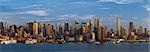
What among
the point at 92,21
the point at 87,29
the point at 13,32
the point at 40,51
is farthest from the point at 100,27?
the point at 40,51

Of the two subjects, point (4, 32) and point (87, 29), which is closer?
point (4, 32)

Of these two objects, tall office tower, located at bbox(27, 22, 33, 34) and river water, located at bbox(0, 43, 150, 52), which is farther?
river water, located at bbox(0, 43, 150, 52)

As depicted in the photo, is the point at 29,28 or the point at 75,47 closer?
the point at 29,28

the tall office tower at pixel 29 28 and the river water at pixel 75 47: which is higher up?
the tall office tower at pixel 29 28

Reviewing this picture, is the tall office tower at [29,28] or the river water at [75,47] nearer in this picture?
the tall office tower at [29,28]

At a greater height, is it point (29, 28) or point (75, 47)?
point (29, 28)

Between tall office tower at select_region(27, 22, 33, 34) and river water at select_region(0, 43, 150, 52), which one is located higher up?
tall office tower at select_region(27, 22, 33, 34)

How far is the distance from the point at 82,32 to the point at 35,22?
746 mm

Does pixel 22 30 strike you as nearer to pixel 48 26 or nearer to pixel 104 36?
pixel 48 26

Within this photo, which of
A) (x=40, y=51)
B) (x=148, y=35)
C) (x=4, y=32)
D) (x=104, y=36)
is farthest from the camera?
(x=40, y=51)

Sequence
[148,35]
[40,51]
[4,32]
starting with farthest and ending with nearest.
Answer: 1. [40,51]
2. [148,35]
3. [4,32]

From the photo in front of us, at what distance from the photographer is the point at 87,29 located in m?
5.89

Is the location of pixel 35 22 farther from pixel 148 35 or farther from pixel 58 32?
→ pixel 148 35

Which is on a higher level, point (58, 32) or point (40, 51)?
point (58, 32)
